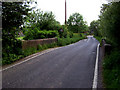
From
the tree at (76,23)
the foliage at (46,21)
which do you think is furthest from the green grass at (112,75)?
the tree at (76,23)

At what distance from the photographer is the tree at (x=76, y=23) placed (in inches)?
3634

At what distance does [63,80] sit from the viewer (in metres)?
5.94

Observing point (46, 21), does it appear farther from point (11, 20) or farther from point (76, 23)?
point (76, 23)

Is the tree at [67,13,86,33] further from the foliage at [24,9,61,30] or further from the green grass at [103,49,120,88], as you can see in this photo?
the green grass at [103,49,120,88]

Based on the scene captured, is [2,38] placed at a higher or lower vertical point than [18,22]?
lower

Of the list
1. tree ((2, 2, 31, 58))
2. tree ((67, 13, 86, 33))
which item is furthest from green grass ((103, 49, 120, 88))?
tree ((67, 13, 86, 33))

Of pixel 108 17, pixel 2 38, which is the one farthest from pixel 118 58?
pixel 2 38

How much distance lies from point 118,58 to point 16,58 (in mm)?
6713

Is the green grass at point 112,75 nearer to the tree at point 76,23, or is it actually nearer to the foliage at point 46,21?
the foliage at point 46,21

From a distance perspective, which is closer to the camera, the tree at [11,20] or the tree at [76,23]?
the tree at [11,20]

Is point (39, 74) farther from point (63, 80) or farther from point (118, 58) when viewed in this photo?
point (118, 58)

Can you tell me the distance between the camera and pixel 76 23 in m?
94.1

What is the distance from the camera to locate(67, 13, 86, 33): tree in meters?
92.3

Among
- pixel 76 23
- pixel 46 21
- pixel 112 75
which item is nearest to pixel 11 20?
pixel 112 75
